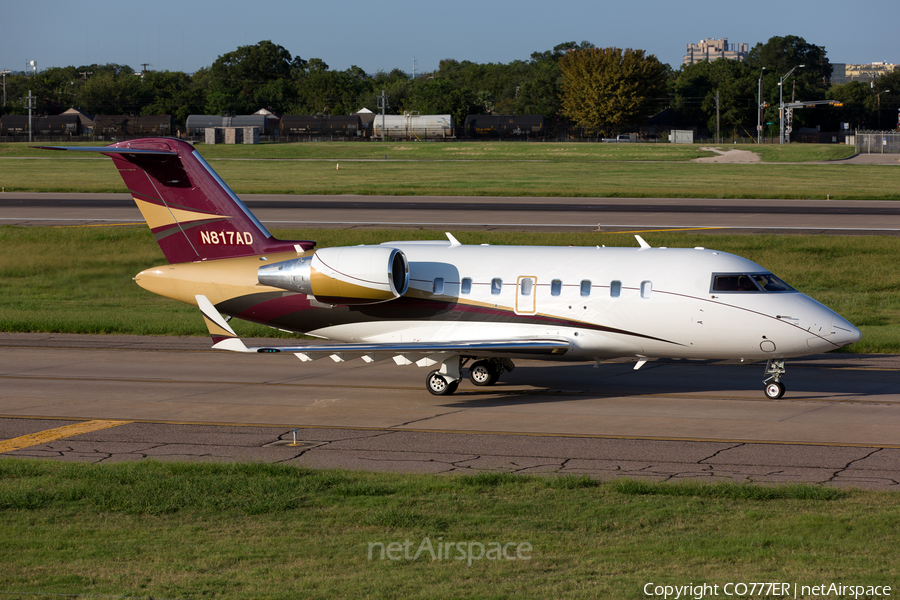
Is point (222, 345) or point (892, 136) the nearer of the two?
point (222, 345)

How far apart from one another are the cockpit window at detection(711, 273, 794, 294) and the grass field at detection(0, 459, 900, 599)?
25.4ft

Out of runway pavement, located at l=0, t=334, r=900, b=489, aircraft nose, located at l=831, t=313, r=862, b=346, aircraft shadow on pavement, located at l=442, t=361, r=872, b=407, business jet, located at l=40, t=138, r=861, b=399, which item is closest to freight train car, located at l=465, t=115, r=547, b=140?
runway pavement, located at l=0, t=334, r=900, b=489

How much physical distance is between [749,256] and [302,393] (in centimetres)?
2629

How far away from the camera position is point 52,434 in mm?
19625

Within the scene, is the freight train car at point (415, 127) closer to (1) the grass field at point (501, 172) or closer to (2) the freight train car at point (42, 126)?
(1) the grass field at point (501, 172)

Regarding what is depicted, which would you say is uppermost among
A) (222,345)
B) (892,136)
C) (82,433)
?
(892,136)

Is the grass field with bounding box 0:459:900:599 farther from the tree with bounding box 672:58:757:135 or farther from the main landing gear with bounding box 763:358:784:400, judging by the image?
the tree with bounding box 672:58:757:135

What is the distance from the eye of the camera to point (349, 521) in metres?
13.2

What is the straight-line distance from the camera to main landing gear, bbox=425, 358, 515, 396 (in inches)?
922

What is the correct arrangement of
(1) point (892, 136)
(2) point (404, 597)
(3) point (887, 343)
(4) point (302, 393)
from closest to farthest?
(2) point (404, 597), (4) point (302, 393), (3) point (887, 343), (1) point (892, 136)

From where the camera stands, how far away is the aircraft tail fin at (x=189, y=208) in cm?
2481

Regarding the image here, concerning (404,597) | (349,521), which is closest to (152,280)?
(349,521)

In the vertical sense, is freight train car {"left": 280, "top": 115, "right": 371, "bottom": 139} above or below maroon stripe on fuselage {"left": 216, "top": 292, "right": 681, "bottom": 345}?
above

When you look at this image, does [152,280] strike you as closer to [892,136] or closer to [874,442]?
[874,442]
